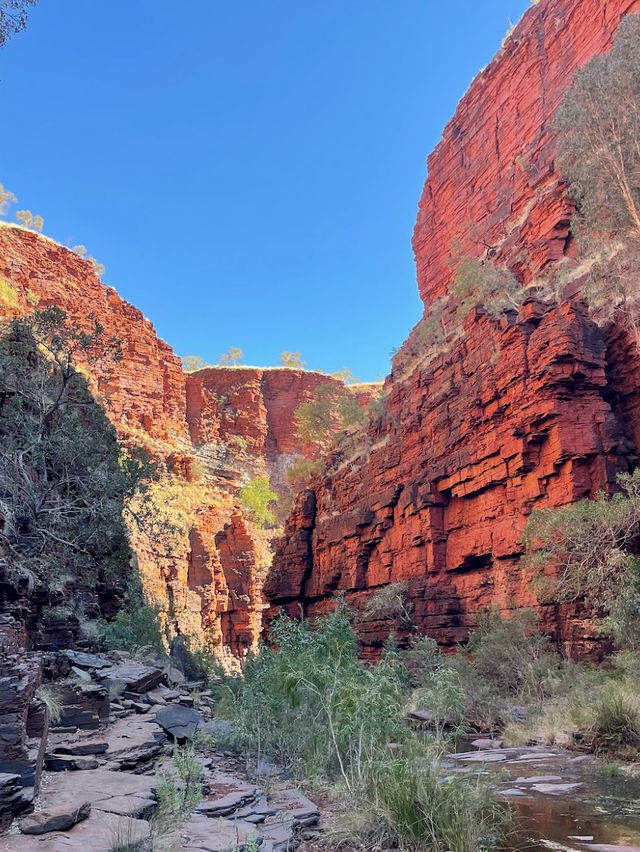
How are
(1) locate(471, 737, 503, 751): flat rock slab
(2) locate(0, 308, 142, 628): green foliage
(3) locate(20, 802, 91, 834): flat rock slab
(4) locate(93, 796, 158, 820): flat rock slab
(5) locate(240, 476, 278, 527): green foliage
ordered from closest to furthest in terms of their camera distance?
(3) locate(20, 802, 91, 834): flat rock slab < (4) locate(93, 796, 158, 820): flat rock slab < (1) locate(471, 737, 503, 751): flat rock slab < (2) locate(0, 308, 142, 628): green foliage < (5) locate(240, 476, 278, 527): green foliage

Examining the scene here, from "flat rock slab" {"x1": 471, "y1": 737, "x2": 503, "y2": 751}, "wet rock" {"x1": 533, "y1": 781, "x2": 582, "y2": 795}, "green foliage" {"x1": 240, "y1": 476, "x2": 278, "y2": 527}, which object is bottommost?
"flat rock slab" {"x1": 471, "y1": 737, "x2": 503, "y2": 751}

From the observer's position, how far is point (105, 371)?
2060 inches

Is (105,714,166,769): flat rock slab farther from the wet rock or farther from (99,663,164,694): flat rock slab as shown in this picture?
the wet rock

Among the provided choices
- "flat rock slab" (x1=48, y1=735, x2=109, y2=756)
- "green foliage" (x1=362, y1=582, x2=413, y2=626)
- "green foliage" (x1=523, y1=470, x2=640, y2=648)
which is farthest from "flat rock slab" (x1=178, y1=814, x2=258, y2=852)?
"green foliage" (x1=362, y1=582, x2=413, y2=626)

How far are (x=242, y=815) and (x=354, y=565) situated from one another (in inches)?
849

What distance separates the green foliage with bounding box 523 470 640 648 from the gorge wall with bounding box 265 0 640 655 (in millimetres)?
851

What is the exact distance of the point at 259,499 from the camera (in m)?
58.7

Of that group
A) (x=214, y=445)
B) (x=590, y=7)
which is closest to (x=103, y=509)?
(x=590, y=7)

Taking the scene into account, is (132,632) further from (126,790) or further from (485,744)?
(126,790)

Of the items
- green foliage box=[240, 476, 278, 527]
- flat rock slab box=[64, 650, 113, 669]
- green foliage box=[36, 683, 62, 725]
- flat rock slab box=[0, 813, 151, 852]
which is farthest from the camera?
green foliage box=[240, 476, 278, 527]

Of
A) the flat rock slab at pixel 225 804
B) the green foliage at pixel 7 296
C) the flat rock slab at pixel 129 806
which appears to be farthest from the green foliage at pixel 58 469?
the green foliage at pixel 7 296

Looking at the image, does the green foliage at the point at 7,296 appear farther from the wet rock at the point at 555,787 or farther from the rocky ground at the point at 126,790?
the wet rock at the point at 555,787

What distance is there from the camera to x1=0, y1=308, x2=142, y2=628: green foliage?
1338cm

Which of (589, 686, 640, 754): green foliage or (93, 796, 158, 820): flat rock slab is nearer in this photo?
(93, 796, 158, 820): flat rock slab
